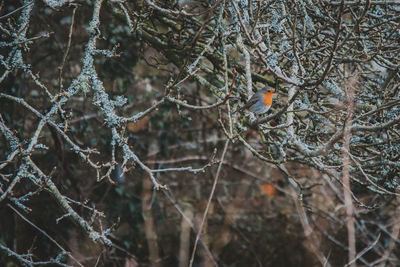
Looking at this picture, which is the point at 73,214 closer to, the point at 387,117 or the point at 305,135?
the point at 305,135

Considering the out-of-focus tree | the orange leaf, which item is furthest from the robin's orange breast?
the orange leaf

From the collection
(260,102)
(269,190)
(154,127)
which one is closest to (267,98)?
(260,102)

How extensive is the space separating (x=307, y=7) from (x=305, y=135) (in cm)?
100

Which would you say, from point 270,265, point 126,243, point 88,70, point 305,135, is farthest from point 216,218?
point 88,70

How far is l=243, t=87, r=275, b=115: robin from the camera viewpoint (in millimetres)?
2639

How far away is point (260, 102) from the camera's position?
9.70 feet

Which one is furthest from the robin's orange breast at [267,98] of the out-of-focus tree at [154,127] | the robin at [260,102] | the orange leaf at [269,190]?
the orange leaf at [269,190]

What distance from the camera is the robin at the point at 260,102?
264 cm

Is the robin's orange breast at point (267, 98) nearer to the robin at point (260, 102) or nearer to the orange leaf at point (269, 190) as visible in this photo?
the robin at point (260, 102)

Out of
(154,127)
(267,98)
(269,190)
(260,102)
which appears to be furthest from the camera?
(269,190)

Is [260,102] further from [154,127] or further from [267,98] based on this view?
[154,127]

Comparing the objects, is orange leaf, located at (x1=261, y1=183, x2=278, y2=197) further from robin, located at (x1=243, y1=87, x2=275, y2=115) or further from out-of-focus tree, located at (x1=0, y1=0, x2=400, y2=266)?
robin, located at (x1=243, y1=87, x2=275, y2=115)

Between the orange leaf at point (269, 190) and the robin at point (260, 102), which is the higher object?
the robin at point (260, 102)

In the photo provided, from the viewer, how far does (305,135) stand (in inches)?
108
